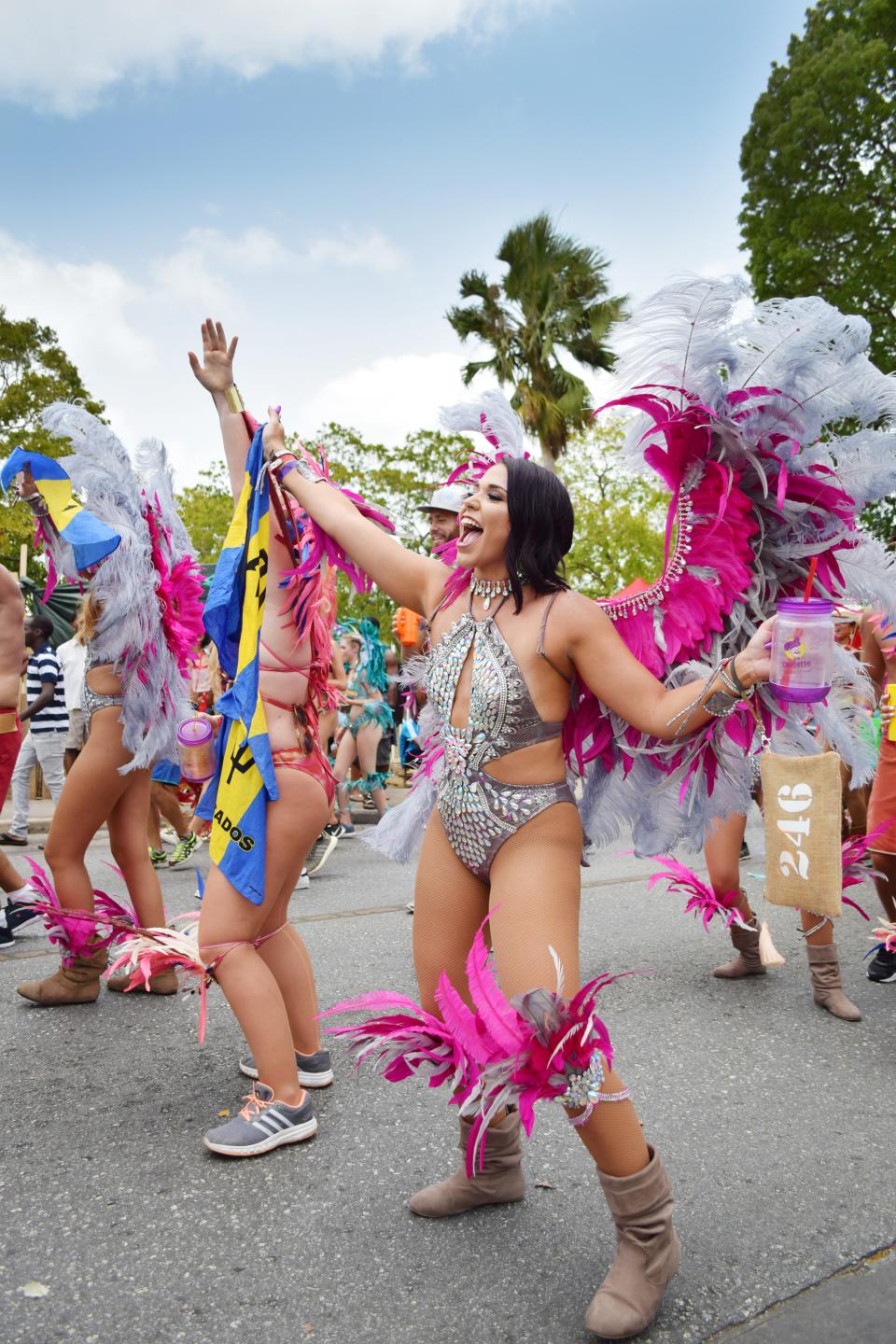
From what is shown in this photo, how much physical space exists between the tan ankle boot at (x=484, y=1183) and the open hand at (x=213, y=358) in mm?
2251

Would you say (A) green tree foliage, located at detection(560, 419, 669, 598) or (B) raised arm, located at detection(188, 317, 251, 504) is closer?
(B) raised arm, located at detection(188, 317, 251, 504)

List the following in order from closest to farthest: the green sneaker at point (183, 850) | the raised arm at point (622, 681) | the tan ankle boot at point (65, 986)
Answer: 1. the raised arm at point (622, 681)
2. the tan ankle boot at point (65, 986)
3. the green sneaker at point (183, 850)

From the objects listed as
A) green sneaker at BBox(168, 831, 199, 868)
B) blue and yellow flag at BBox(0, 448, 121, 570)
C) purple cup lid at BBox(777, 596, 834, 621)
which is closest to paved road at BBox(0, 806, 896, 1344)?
purple cup lid at BBox(777, 596, 834, 621)

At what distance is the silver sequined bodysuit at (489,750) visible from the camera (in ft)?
7.88

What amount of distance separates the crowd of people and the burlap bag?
0.05 metres

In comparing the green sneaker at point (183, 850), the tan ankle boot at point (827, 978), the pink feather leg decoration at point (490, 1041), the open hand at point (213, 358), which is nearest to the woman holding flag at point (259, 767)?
the open hand at point (213, 358)

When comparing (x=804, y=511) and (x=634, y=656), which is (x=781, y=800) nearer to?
(x=634, y=656)

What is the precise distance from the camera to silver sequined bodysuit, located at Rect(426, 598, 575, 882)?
94.6 inches

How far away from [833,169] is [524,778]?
19387mm

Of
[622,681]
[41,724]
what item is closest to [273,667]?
[622,681]

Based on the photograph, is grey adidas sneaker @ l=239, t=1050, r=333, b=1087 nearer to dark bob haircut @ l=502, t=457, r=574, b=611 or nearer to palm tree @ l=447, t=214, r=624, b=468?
dark bob haircut @ l=502, t=457, r=574, b=611

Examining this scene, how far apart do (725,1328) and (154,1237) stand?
1.35 metres

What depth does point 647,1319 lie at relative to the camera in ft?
7.02

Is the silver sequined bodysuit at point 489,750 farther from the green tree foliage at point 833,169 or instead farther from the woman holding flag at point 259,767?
the green tree foliage at point 833,169
